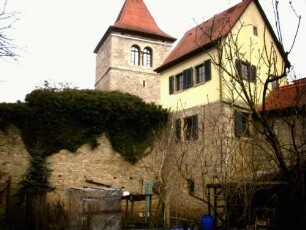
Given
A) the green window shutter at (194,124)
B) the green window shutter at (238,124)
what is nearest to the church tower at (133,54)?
the green window shutter at (194,124)

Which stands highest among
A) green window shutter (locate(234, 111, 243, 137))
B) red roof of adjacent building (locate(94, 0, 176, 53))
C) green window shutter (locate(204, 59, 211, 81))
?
red roof of adjacent building (locate(94, 0, 176, 53))

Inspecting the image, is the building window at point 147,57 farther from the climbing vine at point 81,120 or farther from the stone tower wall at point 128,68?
the climbing vine at point 81,120

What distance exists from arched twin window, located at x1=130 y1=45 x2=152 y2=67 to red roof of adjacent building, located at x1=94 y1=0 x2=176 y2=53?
125cm

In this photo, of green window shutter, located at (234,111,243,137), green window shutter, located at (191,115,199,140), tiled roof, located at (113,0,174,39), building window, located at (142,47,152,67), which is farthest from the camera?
building window, located at (142,47,152,67)

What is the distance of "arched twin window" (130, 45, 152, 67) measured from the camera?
1238 inches

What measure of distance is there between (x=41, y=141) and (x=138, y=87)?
13.9 meters

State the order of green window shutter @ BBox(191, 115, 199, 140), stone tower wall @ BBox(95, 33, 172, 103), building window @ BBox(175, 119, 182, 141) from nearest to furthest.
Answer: green window shutter @ BBox(191, 115, 199, 140), building window @ BBox(175, 119, 182, 141), stone tower wall @ BBox(95, 33, 172, 103)

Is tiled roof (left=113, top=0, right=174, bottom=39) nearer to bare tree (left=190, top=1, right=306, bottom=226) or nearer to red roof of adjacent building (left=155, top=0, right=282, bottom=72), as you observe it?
red roof of adjacent building (left=155, top=0, right=282, bottom=72)

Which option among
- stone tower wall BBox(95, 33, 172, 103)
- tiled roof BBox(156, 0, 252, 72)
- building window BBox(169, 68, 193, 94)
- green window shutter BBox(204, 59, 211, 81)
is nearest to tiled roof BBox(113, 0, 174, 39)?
stone tower wall BBox(95, 33, 172, 103)

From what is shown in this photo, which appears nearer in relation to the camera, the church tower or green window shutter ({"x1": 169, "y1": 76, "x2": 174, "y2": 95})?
green window shutter ({"x1": 169, "y1": 76, "x2": 174, "y2": 95})

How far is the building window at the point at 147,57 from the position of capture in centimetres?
3177

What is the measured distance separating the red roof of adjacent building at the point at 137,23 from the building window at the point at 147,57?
48.9 inches

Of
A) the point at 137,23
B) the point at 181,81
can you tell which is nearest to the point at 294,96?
the point at 181,81

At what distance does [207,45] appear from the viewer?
701 inches
